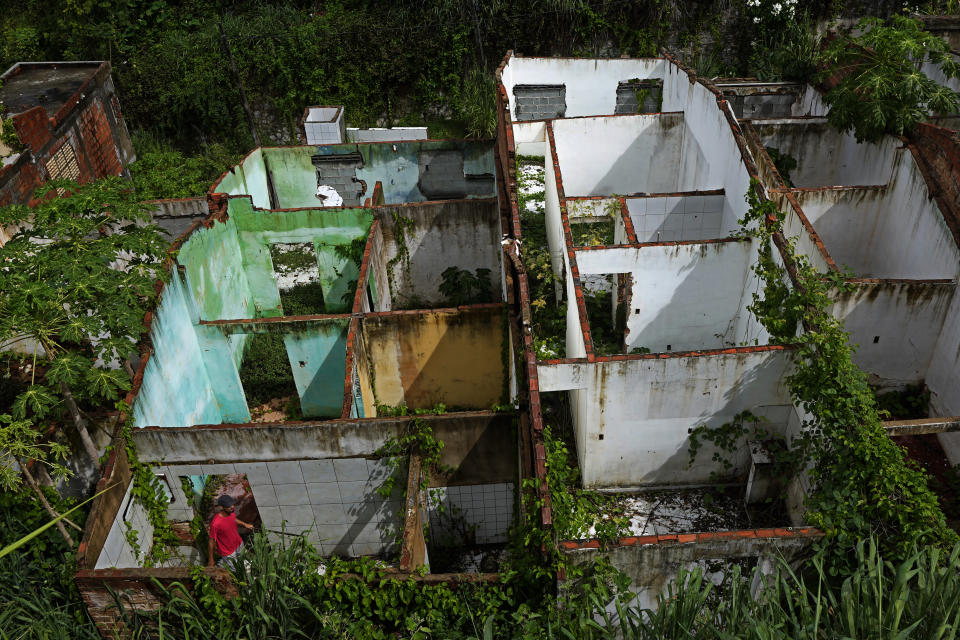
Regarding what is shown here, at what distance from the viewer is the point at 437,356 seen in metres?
9.82

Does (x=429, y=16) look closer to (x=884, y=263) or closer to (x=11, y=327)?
(x=884, y=263)

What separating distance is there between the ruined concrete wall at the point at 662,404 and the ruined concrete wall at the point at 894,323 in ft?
6.83

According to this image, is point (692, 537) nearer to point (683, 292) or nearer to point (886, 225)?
point (683, 292)

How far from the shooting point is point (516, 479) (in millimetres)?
7879

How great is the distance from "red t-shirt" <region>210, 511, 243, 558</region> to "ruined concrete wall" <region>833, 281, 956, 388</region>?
26.7 feet

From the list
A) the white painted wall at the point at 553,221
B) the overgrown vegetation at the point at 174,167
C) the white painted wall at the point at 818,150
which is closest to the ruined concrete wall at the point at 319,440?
the white painted wall at the point at 553,221

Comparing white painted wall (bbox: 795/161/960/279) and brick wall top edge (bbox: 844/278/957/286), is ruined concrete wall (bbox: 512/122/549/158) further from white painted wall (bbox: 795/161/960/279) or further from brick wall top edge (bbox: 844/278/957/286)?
brick wall top edge (bbox: 844/278/957/286)

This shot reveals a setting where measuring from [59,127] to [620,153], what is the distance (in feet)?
38.4

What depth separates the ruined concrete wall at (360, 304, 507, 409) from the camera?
31.0ft

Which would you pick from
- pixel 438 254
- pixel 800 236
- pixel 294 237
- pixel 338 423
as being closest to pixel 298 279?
pixel 294 237

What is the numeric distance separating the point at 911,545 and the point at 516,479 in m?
3.83

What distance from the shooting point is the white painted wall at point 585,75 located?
52.4 feet

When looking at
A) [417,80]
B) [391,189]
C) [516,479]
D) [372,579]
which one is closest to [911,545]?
[516,479]

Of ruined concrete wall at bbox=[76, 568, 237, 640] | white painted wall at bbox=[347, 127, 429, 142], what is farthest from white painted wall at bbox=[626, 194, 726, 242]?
ruined concrete wall at bbox=[76, 568, 237, 640]
